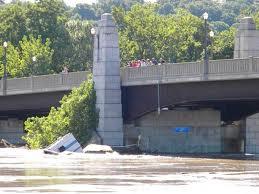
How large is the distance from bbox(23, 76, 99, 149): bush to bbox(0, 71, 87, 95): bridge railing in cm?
372

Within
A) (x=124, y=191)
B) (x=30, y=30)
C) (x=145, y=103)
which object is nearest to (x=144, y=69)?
(x=145, y=103)

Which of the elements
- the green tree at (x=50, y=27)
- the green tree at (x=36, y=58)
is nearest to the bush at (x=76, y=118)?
the green tree at (x=36, y=58)

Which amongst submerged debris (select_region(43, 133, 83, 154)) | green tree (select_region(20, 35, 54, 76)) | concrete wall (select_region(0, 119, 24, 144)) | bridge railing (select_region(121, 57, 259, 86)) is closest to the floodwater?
submerged debris (select_region(43, 133, 83, 154))

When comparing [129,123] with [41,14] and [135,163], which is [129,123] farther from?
[41,14]

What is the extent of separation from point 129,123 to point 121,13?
225 ft

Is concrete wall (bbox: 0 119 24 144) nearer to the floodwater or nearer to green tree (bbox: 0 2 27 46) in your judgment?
green tree (bbox: 0 2 27 46)

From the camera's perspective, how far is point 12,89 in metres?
93.9

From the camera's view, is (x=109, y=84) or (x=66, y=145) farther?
(x=109, y=84)

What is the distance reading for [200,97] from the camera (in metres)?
73.8

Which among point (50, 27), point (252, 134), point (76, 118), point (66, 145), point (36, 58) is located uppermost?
point (50, 27)

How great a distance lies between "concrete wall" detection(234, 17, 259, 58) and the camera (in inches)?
3108

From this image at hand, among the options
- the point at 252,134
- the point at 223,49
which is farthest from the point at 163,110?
the point at 223,49

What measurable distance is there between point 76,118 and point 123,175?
3053 centimetres

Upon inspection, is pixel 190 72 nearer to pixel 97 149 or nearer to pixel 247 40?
pixel 247 40
